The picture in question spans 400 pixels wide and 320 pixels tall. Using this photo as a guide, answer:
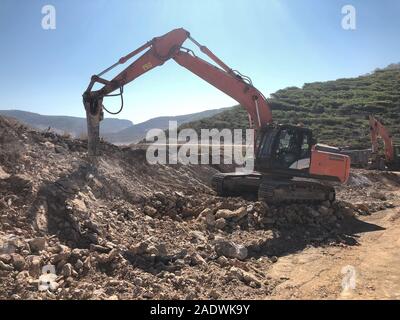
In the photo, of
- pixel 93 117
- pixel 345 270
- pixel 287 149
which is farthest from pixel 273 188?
pixel 93 117

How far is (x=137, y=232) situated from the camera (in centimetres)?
851

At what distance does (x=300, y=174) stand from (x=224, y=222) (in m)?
2.77

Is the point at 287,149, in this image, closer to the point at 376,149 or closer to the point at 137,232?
the point at 137,232

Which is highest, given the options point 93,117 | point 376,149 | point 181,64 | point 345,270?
point 181,64

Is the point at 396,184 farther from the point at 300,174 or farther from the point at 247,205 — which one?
the point at 247,205

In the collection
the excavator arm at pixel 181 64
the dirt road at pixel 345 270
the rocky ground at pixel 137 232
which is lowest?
the dirt road at pixel 345 270

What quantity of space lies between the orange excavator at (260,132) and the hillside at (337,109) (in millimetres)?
20278

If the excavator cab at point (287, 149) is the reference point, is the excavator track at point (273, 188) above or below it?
below

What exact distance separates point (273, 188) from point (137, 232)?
A: 136 inches

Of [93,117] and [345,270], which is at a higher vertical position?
[93,117]

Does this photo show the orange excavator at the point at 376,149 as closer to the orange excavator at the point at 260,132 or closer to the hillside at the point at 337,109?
the hillside at the point at 337,109

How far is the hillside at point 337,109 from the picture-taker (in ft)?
117

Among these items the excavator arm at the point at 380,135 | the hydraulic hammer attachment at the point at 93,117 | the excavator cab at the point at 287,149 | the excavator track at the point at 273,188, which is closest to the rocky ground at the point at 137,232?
the excavator track at the point at 273,188

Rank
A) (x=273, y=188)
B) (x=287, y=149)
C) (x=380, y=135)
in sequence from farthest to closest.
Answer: (x=380, y=135), (x=287, y=149), (x=273, y=188)
